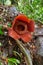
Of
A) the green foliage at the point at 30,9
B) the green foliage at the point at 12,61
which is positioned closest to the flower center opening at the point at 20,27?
the green foliage at the point at 12,61

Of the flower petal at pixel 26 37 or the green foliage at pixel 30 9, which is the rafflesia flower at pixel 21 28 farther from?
the green foliage at pixel 30 9

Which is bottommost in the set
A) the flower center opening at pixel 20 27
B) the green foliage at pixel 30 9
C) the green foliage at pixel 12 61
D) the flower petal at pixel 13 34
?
the green foliage at pixel 12 61

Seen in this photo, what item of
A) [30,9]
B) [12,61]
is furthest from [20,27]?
[30,9]

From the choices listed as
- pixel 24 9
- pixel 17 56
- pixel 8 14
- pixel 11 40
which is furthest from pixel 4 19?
pixel 24 9

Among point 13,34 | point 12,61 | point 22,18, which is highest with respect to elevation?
point 22,18

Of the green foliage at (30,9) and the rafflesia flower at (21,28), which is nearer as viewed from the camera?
the rafflesia flower at (21,28)

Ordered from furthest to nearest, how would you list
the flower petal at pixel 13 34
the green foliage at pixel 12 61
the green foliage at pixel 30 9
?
the green foliage at pixel 30 9 < the flower petal at pixel 13 34 < the green foliage at pixel 12 61

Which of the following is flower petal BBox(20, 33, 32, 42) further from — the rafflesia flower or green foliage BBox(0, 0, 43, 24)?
green foliage BBox(0, 0, 43, 24)

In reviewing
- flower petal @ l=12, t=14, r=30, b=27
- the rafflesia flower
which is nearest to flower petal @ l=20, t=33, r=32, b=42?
the rafflesia flower

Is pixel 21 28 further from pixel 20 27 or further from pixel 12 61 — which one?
pixel 12 61
